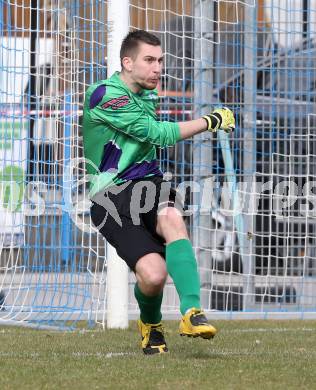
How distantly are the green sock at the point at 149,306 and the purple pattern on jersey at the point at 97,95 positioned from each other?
1007mm

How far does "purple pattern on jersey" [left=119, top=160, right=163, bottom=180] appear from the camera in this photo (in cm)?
575

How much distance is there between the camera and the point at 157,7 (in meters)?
9.27

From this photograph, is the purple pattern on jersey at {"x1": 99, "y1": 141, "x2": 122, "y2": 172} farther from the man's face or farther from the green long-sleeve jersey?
the man's face

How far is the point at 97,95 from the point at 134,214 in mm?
674

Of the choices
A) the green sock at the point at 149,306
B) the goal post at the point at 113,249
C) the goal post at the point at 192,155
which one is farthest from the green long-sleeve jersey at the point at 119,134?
the goal post at the point at 192,155

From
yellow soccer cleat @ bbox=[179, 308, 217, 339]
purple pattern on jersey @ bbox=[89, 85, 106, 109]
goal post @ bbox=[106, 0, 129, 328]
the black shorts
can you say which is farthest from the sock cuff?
goal post @ bbox=[106, 0, 129, 328]

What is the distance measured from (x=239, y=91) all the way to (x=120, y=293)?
2728 millimetres

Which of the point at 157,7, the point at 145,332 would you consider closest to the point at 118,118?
the point at 145,332

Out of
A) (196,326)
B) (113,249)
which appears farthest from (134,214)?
(113,249)

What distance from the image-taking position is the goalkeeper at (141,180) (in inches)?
219

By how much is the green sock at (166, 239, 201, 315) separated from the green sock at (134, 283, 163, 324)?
0.35 metres

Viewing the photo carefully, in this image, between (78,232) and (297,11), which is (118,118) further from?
(297,11)

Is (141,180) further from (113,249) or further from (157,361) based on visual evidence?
(113,249)

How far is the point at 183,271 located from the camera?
547cm
